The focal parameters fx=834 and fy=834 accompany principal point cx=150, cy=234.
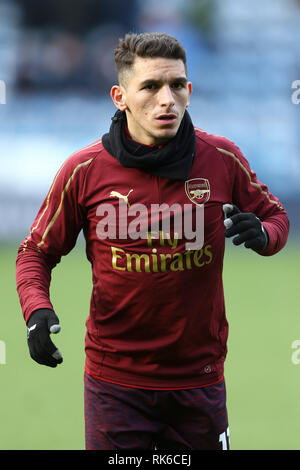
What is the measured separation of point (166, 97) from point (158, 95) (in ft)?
0.17

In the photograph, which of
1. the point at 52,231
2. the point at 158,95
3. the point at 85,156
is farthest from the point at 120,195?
the point at 158,95

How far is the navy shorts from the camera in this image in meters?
3.58

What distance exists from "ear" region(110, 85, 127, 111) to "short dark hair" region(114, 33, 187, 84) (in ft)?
0.22

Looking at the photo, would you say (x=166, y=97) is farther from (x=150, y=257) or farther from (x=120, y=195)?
(x=150, y=257)

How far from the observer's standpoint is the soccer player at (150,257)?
3.55 metres

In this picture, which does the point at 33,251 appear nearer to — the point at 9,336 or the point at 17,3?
the point at 9,336

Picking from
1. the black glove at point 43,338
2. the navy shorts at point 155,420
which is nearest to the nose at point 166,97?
the black glove at point 43,338

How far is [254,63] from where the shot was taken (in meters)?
15.2

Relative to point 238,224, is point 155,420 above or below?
below

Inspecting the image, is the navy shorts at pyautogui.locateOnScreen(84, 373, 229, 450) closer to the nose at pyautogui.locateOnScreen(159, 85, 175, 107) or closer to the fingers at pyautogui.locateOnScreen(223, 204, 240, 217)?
the fingers at pyautogui.locateOnScreen(223, 204, 240, 217)

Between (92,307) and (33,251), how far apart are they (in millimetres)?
365

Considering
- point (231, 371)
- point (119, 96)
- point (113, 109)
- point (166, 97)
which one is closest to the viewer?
point (166, 97)

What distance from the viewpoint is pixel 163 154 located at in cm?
355

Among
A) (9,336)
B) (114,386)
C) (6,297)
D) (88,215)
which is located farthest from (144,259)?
(6,297)
